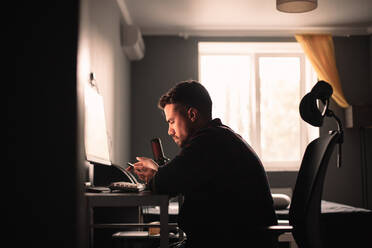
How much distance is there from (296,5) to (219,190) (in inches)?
123

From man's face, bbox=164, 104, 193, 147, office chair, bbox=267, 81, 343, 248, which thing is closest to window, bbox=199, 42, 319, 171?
man's face, bbox=164, 104, 193, 147

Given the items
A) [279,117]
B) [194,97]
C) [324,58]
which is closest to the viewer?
[194,97]

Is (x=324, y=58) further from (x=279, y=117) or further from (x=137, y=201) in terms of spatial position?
(x=137, y=201)

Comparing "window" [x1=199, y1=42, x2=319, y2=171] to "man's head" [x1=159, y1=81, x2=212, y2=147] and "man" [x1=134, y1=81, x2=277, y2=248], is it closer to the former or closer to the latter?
"man's head" [x1=159, y1=81, x2=212, y2=147]

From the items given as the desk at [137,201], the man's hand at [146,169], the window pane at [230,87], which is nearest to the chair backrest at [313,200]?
the desk at [137,201]

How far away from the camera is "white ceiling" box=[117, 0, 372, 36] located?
18.0 ft

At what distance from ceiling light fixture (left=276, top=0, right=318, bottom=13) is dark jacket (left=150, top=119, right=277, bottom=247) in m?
2.87

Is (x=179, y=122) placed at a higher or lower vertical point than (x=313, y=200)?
higher

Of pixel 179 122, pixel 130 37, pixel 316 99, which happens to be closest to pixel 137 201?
pixel 179 122

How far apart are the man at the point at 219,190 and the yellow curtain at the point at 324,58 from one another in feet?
15.4

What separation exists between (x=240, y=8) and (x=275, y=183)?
7.34 ft

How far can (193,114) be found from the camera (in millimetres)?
2166

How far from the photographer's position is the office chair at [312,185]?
1.83 metres

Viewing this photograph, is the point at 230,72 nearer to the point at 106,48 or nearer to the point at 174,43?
the point at 174,43
